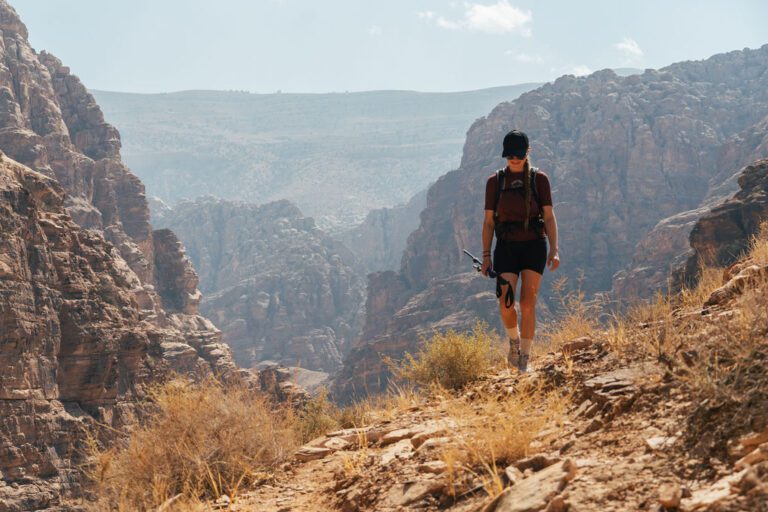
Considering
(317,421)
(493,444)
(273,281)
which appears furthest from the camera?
(273,281)

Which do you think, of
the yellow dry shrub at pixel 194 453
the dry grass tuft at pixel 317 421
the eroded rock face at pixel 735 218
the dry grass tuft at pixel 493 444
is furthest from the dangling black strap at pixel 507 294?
the eroded rock face at pixel 735 218

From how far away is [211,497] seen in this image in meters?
5.41

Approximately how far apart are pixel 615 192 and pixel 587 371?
101 meters

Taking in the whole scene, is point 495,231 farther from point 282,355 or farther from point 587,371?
point 282,355

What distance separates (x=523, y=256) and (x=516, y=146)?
0.93 meters

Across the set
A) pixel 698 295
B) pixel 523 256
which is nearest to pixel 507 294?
pixel 523 256

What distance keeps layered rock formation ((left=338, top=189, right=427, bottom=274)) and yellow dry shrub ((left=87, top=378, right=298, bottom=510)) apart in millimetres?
175442

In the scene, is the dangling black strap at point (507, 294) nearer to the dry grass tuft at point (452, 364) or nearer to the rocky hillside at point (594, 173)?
the dry grass tuft at point (452, 364)

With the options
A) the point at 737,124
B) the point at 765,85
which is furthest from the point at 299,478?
the point at 765,85

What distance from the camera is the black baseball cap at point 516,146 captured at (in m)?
6.59

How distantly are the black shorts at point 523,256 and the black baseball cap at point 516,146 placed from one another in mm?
741

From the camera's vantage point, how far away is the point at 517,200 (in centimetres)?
666

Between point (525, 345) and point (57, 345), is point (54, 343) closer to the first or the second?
point (57, 345)

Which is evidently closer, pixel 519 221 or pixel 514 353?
pixel 519 221
